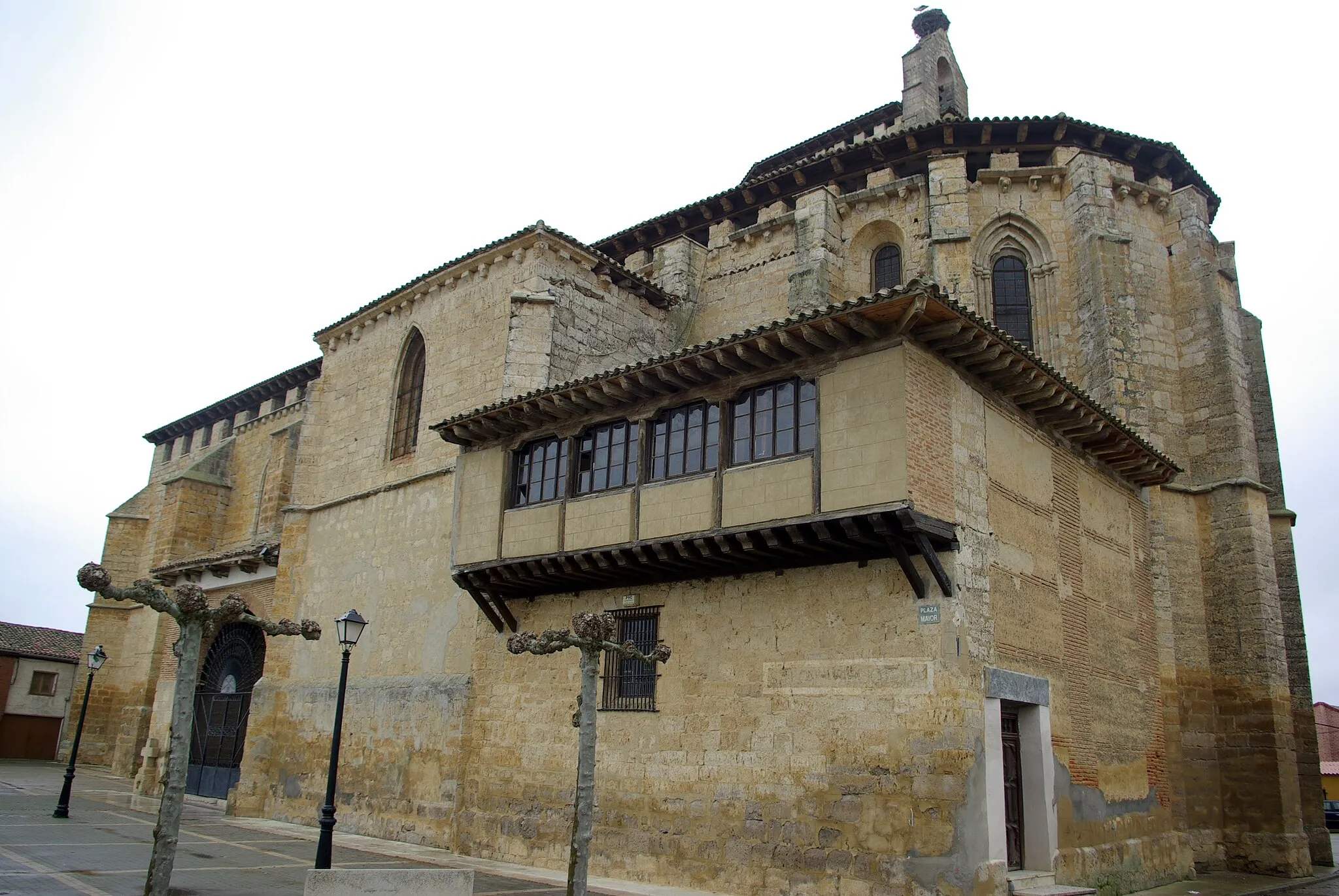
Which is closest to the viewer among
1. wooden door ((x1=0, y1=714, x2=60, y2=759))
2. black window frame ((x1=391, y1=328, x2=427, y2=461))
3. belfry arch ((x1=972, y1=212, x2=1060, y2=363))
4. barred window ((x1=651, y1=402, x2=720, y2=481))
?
barred window ((x1=651, y1=402, x2=720, y2=481))

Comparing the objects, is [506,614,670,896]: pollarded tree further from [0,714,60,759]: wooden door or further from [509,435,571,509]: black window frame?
[0,714,60,759]: wooden door

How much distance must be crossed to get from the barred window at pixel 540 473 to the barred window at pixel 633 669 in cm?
205

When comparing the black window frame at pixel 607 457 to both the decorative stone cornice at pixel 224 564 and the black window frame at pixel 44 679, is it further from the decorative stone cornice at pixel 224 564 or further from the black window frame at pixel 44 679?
the black window frame at pixel 44 679

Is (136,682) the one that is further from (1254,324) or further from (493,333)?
(1254,324)

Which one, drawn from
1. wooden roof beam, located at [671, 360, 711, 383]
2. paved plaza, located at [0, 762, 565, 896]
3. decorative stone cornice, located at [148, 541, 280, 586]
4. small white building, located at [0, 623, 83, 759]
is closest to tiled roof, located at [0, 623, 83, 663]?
small white building, located at [0, 623, 83, 759]

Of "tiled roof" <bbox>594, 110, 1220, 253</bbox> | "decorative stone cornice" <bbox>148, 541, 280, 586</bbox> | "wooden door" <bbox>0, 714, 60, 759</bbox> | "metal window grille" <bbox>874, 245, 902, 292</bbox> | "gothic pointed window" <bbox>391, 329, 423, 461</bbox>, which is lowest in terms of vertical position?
"wooden door" <bbox>0, 714, 60, 759</bbox>

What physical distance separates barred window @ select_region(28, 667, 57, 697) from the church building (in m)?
18.9

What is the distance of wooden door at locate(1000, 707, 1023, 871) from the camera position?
11.6 meters

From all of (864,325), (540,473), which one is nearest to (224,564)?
(540,473)

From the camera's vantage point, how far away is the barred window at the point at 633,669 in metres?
13.3

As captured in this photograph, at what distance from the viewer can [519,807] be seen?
14.3 metres

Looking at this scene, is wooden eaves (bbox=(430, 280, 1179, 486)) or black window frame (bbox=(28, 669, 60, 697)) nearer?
wooden eaves (bbox=(430, 280, 1179, 486))

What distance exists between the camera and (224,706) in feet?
77.4

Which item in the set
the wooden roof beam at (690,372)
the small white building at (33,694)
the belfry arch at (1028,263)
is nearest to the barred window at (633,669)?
the wooden roof beam at (690,372)
